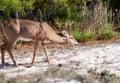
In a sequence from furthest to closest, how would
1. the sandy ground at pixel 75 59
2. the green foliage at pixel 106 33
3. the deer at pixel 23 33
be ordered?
1. the green foliage at pixel 106 33
2. the deer at pixel 23 33
3. the sandy ground at pixel 75 59

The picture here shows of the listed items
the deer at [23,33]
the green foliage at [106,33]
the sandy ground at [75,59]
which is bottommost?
the green foliage at [106,33]

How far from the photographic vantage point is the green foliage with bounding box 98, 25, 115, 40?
49.9ft

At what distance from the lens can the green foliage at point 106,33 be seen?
1520 centimetres

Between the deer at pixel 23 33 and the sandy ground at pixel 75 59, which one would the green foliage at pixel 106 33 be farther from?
the deer at pixel 23 33

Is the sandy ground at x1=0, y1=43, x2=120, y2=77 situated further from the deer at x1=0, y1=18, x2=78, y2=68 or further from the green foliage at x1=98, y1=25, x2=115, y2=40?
the green foliage at x1=98, y1=25, x2=115, y2=40

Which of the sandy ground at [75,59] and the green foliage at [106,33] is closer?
the sandy ground at [75,59]

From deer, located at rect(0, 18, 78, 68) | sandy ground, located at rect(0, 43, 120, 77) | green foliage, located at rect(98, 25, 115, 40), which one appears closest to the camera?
sandy ground, located at rect(0, 43, 120, 77)

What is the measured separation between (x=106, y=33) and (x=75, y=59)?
139 inches

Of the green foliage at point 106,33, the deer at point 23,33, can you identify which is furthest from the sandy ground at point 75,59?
the green foliage at point 106,33

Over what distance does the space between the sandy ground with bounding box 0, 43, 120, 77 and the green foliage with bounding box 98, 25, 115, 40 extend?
1162 millimetres

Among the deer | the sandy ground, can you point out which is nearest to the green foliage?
the sandy ground

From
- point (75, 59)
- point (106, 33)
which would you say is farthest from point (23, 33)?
point (106, 33)

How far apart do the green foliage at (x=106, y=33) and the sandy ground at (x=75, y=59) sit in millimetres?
1162

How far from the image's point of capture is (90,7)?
16875 millimetres
